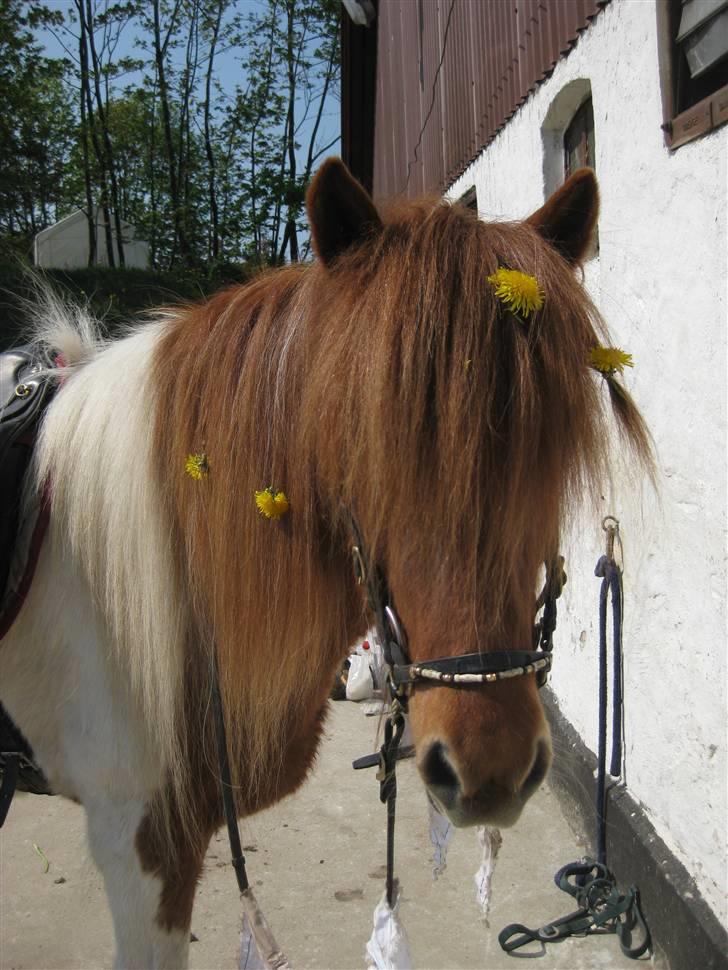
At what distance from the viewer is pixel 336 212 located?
126 centimetres

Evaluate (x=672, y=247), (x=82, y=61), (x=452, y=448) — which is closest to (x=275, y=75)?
(x=82, y=61)

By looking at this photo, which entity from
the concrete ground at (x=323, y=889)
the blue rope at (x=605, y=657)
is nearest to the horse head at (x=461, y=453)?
the blue rope at (x=605, y=657)

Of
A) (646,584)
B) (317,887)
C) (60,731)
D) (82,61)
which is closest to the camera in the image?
(60,731)

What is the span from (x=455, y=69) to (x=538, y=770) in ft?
17.6

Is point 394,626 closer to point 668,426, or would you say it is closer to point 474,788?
point 474,788

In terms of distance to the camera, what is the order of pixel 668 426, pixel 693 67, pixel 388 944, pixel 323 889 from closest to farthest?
pixel 388 944 < pixel 693 67 < pixel 668 426 < pixel 323 889

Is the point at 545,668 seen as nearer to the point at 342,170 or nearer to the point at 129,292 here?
the point at 342,170

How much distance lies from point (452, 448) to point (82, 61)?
2084 cm

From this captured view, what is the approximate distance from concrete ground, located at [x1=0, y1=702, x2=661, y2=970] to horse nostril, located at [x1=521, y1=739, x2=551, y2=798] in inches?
61.0

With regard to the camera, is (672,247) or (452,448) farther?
(672,247)

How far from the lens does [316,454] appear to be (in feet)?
4.04

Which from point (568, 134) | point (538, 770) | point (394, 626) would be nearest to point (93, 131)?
point (568, 134)

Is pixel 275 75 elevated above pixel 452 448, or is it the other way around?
pixel 275 75

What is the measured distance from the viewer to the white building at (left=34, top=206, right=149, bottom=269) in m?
18.3
